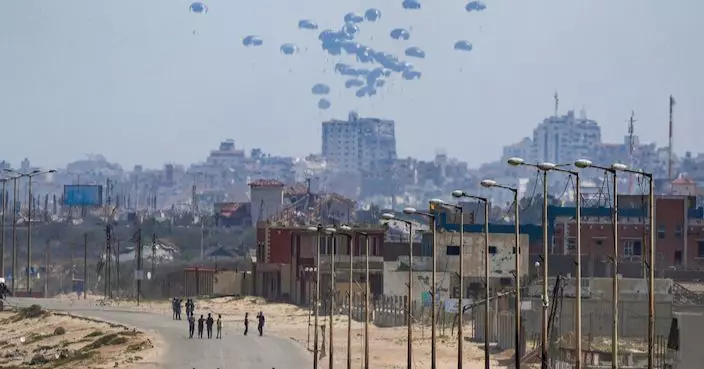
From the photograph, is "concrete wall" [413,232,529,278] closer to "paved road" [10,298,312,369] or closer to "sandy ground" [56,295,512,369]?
"sandy ground" [56,295,512,369]

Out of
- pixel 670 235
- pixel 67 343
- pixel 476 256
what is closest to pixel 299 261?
pixel 476 256

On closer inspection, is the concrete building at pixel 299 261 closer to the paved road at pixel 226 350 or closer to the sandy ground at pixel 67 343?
the paved road at pixel 226 350

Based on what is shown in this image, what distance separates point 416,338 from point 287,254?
38.6 meters

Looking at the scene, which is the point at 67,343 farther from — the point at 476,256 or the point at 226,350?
the point at 476,256

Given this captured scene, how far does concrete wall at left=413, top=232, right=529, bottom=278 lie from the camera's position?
347 ft

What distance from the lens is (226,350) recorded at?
253 feet

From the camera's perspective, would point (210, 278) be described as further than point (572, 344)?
Yes

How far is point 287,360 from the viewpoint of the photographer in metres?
72.8

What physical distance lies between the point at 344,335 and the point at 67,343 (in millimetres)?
12655

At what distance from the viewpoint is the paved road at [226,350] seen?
233ft

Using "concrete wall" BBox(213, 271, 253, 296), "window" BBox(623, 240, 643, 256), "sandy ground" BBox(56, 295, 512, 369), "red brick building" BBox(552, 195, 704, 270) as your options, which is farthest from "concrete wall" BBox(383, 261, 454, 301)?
"red brick building" BBox(552, 195, 704, 270)

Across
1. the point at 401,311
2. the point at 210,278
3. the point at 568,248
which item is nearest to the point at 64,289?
the point at 210,278

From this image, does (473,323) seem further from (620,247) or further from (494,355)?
(620,247)

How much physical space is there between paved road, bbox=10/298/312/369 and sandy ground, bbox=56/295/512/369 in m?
1.28
